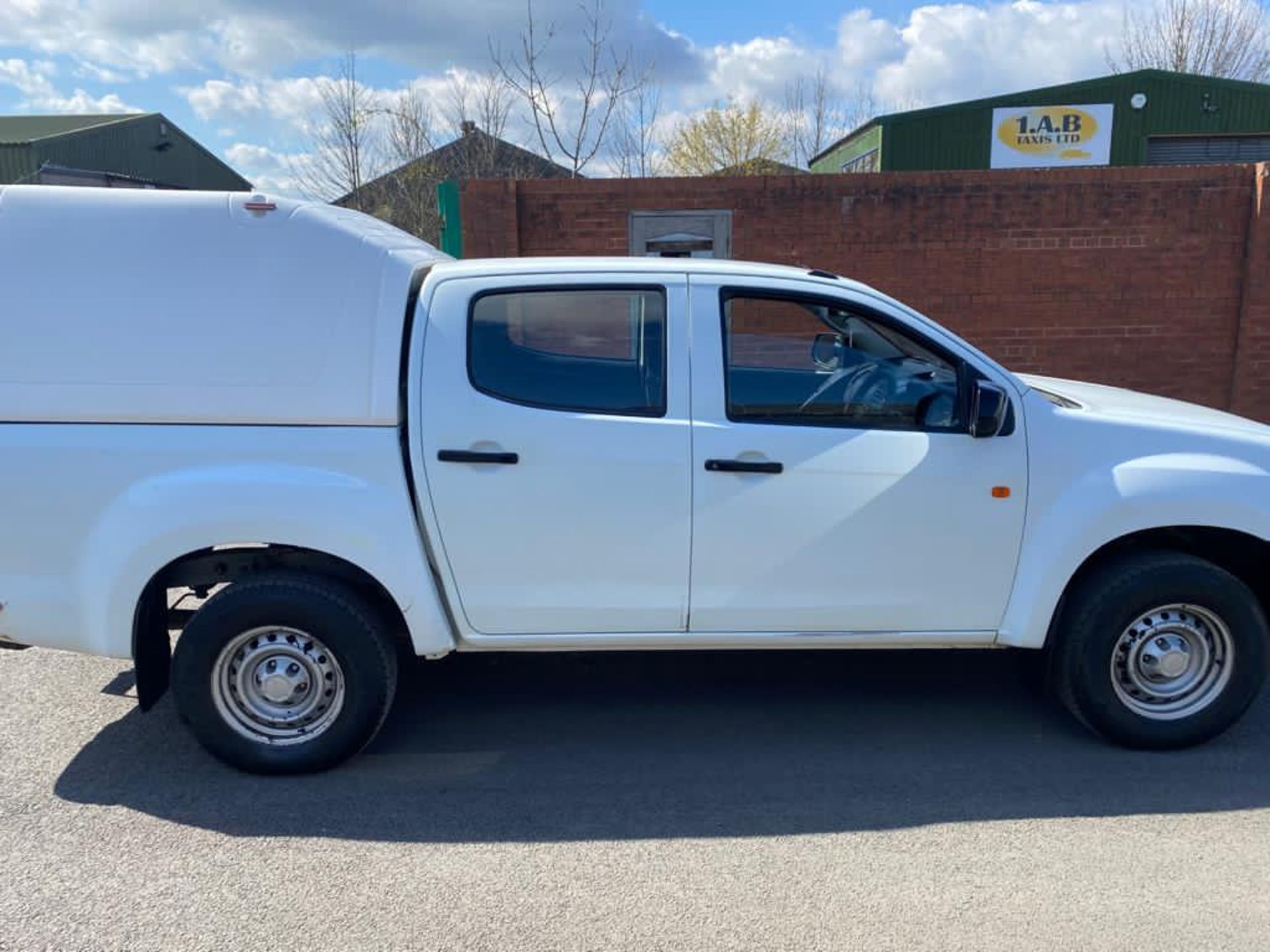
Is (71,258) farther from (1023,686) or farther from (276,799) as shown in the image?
(1023,686)

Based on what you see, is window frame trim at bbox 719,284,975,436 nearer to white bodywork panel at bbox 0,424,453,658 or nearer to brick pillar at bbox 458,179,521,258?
white bodywork panel at bbox 0,424,453,658

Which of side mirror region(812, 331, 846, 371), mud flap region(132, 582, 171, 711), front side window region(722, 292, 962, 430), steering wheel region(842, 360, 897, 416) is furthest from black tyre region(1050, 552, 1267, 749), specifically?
mud flap region(132, 582, 171, 711)

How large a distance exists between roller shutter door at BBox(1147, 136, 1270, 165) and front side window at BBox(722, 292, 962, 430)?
18.0 meters

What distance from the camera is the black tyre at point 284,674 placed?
3.71 metres

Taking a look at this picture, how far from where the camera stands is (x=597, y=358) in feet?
13.0

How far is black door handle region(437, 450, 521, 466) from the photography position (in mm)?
3676

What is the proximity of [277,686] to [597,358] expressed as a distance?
68.3 inches

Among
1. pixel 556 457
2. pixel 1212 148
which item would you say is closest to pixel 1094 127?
pixel 1212 148

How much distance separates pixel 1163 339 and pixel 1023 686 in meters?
6.04

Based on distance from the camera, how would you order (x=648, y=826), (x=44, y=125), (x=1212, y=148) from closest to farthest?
(x=648, y=826) < (x=1212, y=148) < (x=44, y=125)

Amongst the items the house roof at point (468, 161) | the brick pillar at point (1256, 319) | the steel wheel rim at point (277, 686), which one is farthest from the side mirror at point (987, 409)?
the house roof at point (468, 161)

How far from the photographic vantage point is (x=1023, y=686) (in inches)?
184

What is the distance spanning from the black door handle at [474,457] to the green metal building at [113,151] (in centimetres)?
1927

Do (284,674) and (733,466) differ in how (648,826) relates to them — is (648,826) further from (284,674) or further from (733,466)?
(284,674)
